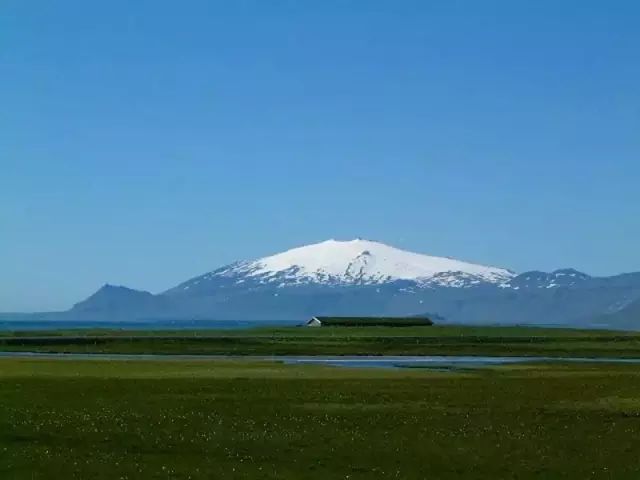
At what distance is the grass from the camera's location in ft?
97.6

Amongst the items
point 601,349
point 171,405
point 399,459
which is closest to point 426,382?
point 171,405

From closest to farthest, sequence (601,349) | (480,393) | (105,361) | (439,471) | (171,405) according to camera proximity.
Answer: (439,471) < (171,405) < (480,393) < (105,361) < (601,349)

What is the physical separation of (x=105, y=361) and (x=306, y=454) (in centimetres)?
5069

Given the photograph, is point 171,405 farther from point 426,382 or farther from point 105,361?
point 105,361

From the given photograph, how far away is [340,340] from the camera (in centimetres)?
13238

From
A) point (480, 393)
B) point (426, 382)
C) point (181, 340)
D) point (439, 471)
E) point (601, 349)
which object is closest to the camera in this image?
point (439, 471)

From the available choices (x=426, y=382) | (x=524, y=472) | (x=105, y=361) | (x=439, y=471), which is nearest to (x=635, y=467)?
(x=524, y=472)

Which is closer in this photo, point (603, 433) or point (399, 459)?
point (399, 459)

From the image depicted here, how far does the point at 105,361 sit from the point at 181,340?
49752 mm

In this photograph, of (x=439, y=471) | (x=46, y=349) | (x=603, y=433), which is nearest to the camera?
(x=439, y=471)

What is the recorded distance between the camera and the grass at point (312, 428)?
Answer: 2975 centimetres

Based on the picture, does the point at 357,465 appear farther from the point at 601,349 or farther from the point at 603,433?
the point at 601,349

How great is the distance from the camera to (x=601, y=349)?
118 meters

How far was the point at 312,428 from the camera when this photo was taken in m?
37.0
